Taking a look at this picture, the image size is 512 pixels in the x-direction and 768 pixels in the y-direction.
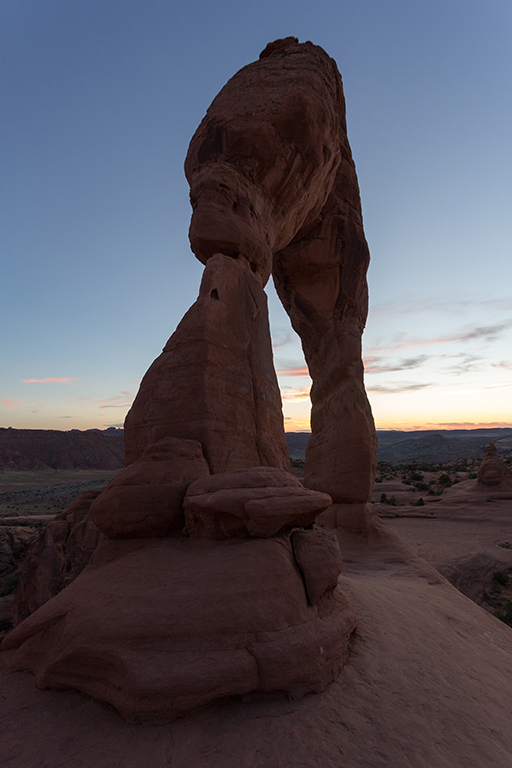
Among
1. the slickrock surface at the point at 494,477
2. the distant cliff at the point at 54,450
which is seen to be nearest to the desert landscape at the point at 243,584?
the slickrock surface at the point at 494,477

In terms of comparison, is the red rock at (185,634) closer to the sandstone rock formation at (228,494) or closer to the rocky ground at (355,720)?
the sandstone rock formation at (228,494)

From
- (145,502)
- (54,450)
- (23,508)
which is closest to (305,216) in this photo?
(145,502)

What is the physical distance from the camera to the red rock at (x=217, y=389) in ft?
13.5

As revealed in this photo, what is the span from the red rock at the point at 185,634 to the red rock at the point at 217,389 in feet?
4.28

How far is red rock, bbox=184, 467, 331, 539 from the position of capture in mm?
3070

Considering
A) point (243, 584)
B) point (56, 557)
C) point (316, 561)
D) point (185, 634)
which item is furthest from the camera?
point (56, 557)

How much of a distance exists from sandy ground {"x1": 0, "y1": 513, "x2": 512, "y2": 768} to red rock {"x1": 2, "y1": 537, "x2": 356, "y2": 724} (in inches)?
4.3

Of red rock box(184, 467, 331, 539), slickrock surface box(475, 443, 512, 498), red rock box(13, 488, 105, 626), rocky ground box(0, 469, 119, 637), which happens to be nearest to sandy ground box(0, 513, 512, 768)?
red rock box(184, 467, 331, 539)

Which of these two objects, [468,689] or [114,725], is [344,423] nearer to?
[468,689]

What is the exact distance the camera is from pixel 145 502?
11.0 ft

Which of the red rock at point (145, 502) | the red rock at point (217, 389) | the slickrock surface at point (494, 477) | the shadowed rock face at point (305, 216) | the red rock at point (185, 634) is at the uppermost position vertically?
the shadowed rock face at point (305, 216)

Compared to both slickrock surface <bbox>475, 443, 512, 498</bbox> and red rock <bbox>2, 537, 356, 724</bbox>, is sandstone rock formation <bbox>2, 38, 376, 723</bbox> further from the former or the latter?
slickrock surface <bbox>475, 443, 512, 498</bbox>

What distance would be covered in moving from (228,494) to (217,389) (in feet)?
4.99

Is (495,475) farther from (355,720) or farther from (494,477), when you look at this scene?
(355,720)
